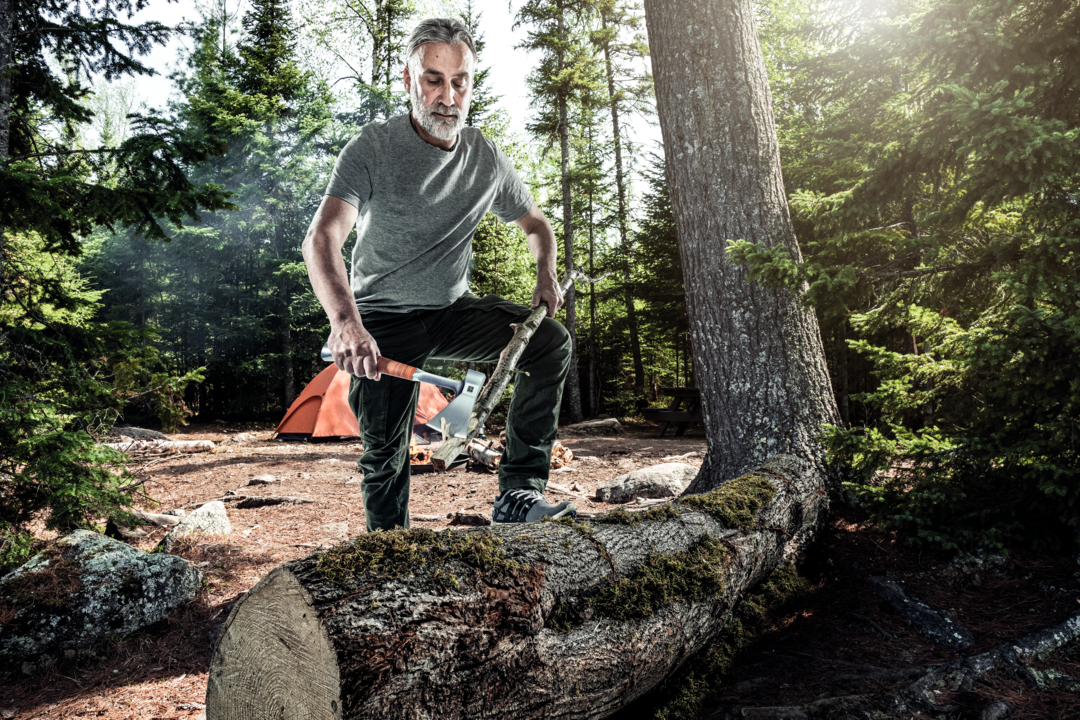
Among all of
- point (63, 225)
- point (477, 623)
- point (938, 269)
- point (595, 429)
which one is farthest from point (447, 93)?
point (595, 429)

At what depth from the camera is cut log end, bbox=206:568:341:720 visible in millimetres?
1489

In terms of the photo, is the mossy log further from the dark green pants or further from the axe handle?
the axe handle

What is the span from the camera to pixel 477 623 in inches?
68.4

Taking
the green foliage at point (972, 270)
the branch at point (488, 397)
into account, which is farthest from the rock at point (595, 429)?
the branch at point (488, 397)

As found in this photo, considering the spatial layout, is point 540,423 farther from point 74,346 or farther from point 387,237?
point 74,346

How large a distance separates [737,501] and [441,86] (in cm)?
247

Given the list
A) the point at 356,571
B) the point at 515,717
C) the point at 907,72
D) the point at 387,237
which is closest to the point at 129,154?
the point at 387,237

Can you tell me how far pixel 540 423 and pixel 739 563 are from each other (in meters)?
→ 1.15

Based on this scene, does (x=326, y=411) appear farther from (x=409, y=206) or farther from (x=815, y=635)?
(x=815, y=635)

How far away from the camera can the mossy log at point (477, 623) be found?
1526 millimetres

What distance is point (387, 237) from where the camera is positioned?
2998 mm

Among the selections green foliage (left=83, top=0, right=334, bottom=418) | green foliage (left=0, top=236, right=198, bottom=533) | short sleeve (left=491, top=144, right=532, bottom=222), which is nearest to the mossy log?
short sleeve (left=491, top=144, right=532, bottom=222)

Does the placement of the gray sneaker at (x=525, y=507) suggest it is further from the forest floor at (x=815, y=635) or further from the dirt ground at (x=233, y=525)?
the dirt ground at (x=233, y=525)

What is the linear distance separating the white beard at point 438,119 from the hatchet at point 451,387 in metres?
1.15
